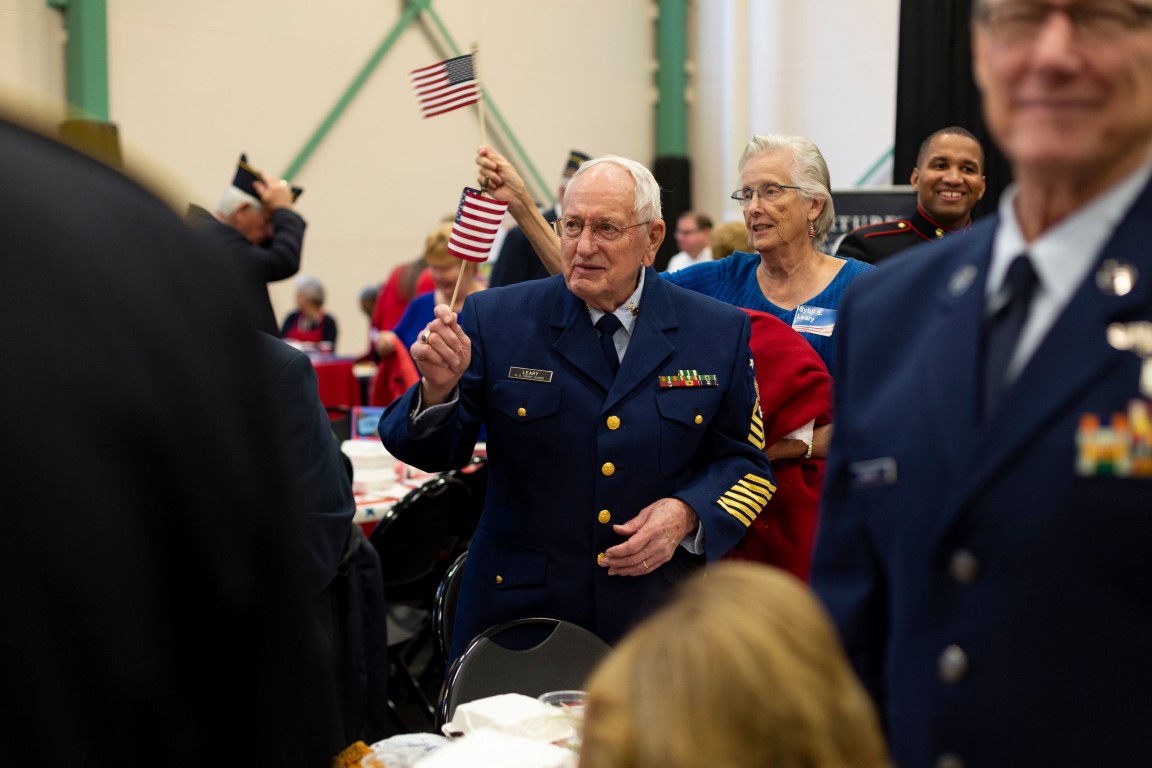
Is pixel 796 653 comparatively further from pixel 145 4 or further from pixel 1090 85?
pixel 145 4

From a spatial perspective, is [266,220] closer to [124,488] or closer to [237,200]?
[237,200]

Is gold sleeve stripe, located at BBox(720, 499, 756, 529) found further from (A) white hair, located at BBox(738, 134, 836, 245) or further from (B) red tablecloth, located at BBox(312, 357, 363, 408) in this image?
(B) red tablecloth, located at BBox(312, 357, 363, 408)

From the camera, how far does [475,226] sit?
3.24m

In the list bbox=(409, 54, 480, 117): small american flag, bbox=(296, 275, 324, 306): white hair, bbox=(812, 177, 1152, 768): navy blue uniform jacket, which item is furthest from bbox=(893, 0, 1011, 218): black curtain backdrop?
bbox=(812, 177, 1152, 768): navy blue uniform jacket

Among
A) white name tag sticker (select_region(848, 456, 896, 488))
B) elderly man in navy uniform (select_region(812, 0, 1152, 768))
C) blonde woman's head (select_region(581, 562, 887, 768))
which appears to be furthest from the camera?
white name tag sticker (select_region(848, 456, 896, 488))

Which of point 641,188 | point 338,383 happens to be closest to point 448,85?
point 641,188

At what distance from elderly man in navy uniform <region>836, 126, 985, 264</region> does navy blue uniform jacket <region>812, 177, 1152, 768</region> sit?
3408 millimetres

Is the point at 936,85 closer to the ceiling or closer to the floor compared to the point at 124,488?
closer to the ceiling

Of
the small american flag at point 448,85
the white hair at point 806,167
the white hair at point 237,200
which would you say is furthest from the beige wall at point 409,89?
the white hair at point 806,167

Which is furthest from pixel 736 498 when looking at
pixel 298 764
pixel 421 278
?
pixel 421 278

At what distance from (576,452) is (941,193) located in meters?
2.63

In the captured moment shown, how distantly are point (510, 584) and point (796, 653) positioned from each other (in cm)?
166

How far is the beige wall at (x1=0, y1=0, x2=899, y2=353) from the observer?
9.26m

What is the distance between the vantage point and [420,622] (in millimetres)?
4430
